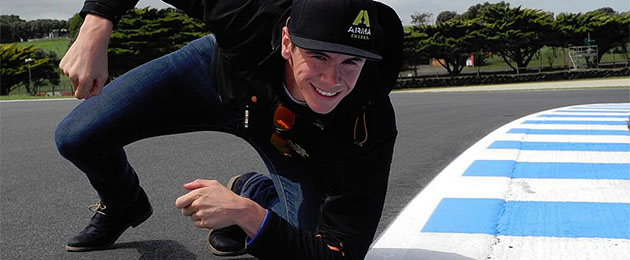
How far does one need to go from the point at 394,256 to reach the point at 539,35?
50.2m

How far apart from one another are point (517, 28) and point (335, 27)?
167ft

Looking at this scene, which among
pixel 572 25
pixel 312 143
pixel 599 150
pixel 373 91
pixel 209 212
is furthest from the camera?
pixel 572 25

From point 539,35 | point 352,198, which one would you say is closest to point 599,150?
point 352,198

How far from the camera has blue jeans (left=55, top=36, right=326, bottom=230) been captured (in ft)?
8.84

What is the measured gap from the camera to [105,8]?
229 centimetres

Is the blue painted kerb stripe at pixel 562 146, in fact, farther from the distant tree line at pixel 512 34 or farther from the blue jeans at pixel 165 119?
the distant tree line at pixel 512 34

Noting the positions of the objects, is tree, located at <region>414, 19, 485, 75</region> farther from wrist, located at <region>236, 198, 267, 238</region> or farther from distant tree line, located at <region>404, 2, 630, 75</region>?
wrist, located at <region>236, 198, 267, 238</region>

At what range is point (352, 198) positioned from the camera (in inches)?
92.5

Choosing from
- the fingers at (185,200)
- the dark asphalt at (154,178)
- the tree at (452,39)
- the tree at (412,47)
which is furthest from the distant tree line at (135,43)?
the fingers at (185,200)

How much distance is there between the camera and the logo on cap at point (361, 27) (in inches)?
77.9

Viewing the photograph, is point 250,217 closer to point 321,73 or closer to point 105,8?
point 321,73

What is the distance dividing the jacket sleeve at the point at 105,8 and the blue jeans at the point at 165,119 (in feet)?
1.47

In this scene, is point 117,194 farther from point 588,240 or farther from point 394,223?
point 588,240

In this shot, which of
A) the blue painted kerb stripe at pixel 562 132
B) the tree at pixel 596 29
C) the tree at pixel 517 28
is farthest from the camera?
the tree at pixel 517 28
